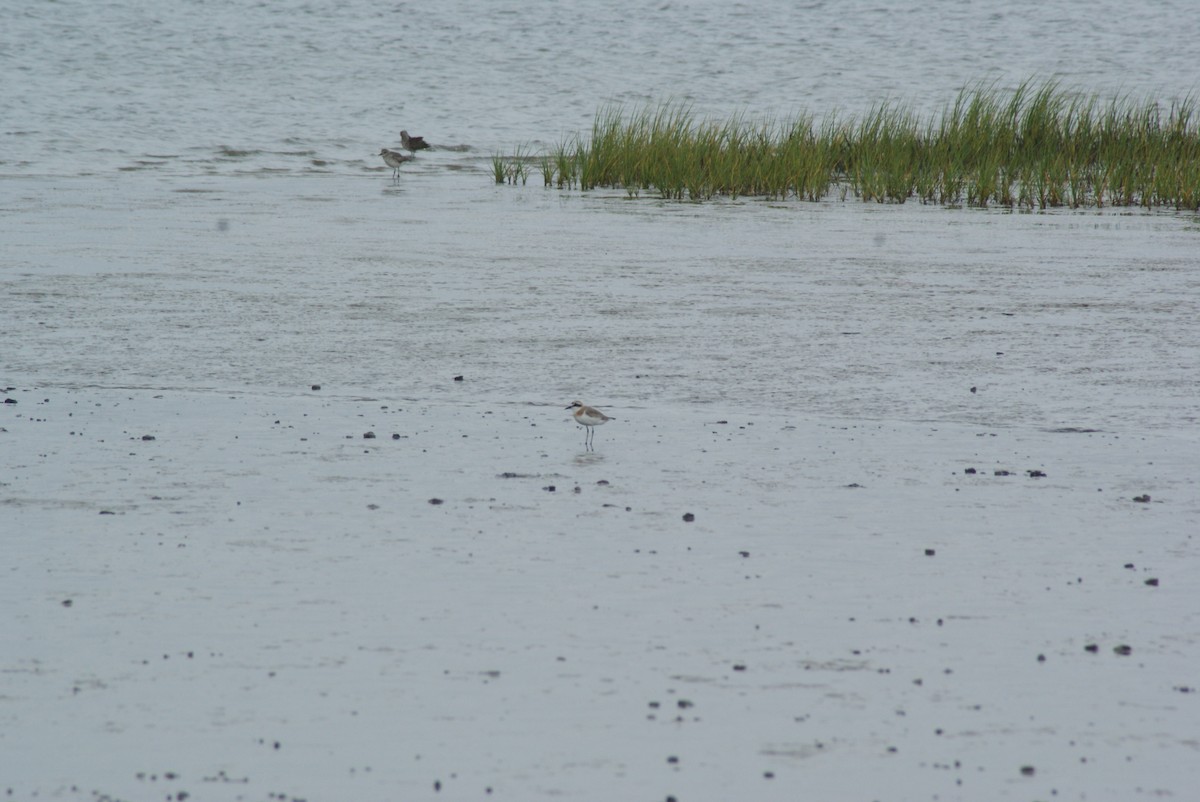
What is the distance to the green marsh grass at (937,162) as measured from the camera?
21.1 metres

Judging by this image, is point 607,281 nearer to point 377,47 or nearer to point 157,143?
point 157,143

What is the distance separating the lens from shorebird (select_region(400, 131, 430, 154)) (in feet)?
102

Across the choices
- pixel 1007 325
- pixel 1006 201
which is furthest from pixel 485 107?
pixel 1007 325

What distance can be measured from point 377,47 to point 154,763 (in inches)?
1853

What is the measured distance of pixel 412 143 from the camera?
31.3 meters

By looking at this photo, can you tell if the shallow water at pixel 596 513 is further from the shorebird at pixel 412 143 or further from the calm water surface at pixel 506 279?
the shorebird at pixel 412 143

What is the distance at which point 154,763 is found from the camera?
371cm

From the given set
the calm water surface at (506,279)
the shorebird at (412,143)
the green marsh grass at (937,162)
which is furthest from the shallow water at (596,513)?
the shorebird at (412,143)

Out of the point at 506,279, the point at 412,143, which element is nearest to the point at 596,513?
the point at 506,279

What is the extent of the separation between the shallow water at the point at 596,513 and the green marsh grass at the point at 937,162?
4.70 meters

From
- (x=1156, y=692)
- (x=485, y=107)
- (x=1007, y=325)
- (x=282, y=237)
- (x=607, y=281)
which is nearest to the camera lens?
(x=1156, y=692)

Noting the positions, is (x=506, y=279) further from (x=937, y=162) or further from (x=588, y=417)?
(x=937, y=162)

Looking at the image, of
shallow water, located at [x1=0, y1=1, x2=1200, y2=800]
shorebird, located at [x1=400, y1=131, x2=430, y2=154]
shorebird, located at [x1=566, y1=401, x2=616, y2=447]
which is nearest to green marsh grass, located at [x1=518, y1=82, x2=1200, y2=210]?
shallow water, located at [x1=0, y1=1, x2=1200, y2=800]

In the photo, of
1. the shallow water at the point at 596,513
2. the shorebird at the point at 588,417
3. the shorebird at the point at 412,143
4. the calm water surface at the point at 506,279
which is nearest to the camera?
the shallow water at the point at 596,513
